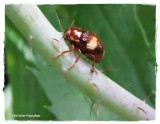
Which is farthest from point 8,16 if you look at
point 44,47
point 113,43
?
point 113,43

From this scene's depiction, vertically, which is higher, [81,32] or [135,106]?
[81,32]

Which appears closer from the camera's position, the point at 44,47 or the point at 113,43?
the point at 44,47

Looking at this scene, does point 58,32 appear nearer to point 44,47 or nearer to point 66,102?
point 44,47

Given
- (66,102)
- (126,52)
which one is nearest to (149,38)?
(126,52)

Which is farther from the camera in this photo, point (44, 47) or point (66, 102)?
point (66, 102)

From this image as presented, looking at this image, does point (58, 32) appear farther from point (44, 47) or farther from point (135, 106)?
point (135, 106)

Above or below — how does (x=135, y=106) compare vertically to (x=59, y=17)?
below
